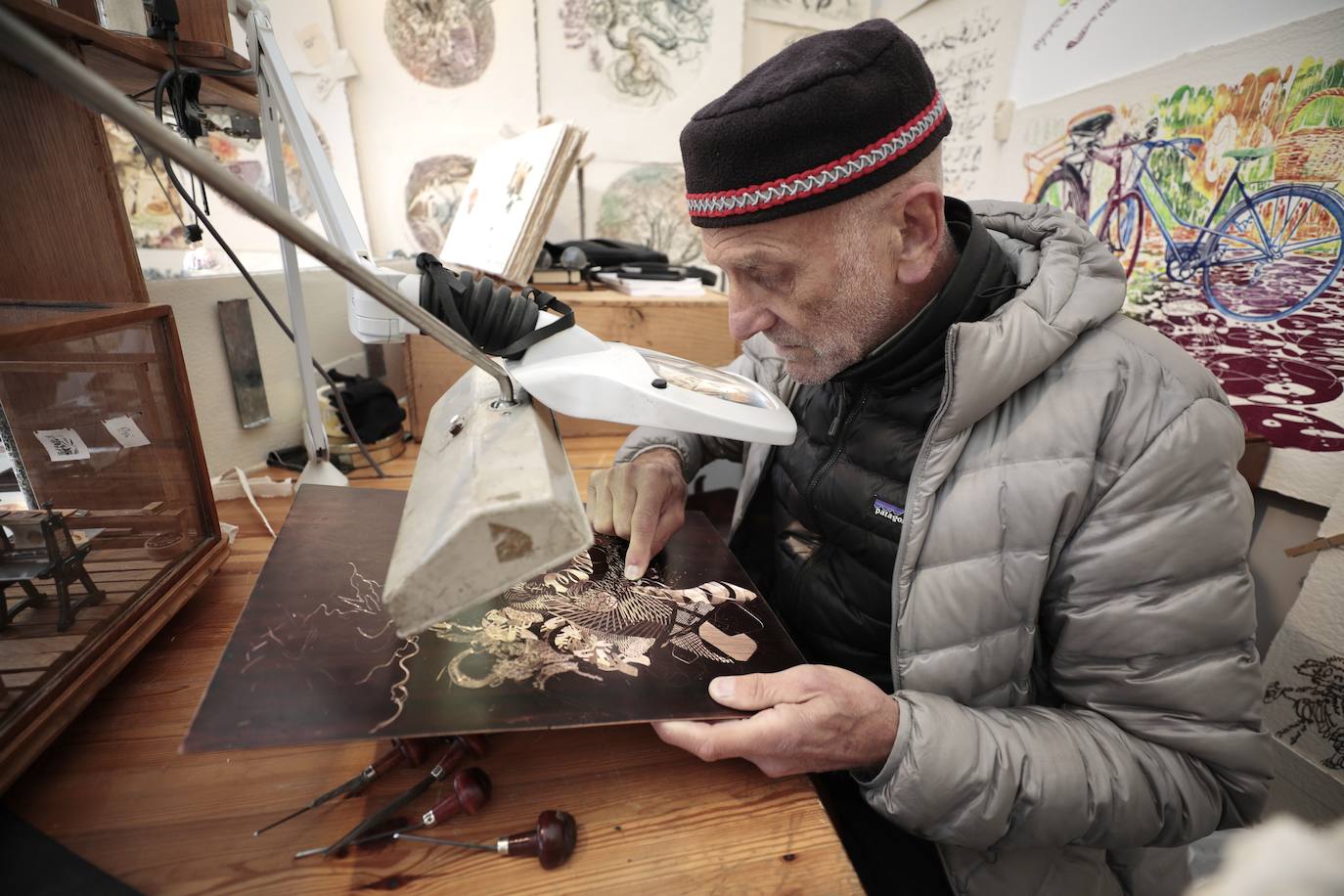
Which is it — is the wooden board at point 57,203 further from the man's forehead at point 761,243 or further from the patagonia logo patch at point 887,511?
the patagonia logo patch at point 887,511

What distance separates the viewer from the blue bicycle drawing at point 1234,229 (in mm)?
885

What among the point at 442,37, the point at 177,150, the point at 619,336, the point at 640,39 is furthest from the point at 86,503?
the point at 640,39

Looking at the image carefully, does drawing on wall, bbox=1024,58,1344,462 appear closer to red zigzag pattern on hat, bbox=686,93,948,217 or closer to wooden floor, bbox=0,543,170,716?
red zigzag pattern on hat, bbox=686,93,948,217

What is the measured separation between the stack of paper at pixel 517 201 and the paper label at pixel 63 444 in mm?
834

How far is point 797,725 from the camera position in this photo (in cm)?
58

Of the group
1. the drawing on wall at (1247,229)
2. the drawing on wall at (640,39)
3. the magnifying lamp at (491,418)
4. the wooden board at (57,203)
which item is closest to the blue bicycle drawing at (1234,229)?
the drawing on wall at (1247,229)

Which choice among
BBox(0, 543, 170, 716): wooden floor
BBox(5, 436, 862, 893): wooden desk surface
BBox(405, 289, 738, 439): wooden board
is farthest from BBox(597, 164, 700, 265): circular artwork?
BBox(5, 436, 862, 893): wooden desk surface

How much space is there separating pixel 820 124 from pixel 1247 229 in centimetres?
84

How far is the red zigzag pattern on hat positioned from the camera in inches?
26.8

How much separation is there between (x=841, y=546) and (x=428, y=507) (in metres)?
0.66

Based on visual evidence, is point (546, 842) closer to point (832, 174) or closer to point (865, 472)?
point (865, 472)

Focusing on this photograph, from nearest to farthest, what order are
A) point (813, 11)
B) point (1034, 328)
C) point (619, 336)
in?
point (1034, 328)
point (619, 336)
point (813, 11)

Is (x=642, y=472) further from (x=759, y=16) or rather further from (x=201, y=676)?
(x=759, y=16)

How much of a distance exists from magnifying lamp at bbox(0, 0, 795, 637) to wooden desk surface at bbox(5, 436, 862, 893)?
25 cm
